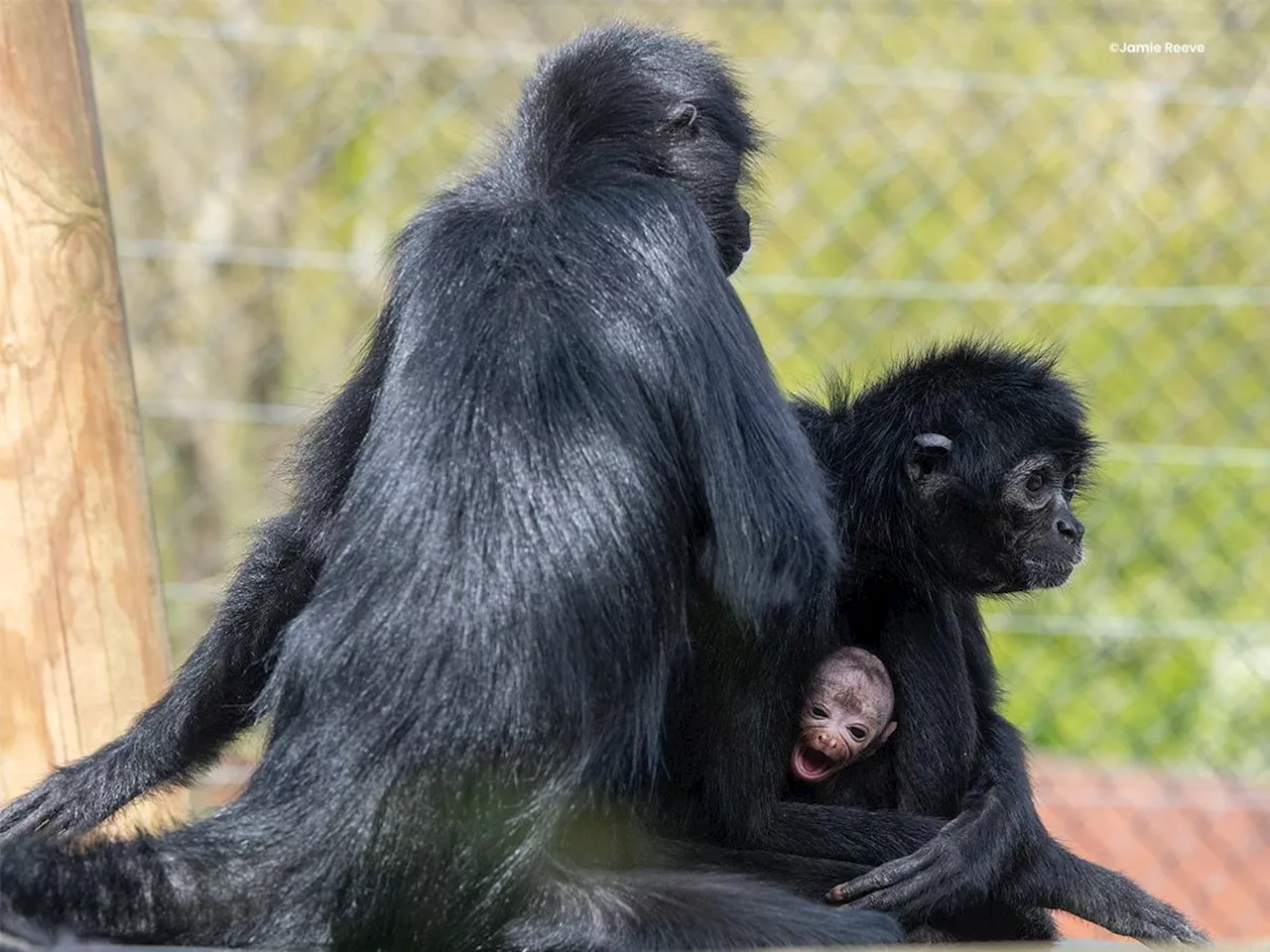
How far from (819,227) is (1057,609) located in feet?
9.11

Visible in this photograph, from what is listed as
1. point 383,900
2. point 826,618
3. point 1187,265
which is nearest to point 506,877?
point 383,900

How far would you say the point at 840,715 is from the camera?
14.2 ft

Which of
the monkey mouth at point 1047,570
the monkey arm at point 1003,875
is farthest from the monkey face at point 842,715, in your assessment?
the monkey mouth at point 1047,570

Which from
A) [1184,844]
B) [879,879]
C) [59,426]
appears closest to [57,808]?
[59,426]

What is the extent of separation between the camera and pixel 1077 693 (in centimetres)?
1013

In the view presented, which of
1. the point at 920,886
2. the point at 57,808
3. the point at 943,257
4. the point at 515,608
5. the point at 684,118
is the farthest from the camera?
the point at 943,257

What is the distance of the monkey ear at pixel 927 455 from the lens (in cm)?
460

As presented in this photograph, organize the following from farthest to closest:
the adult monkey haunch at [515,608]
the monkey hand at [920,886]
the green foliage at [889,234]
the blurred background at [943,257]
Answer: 1. the green foliage at [889,234]
2. the blurred background at [943,257]
3. the monkey hand at [920,886]
4. the adult monkey haunch at [515,608]

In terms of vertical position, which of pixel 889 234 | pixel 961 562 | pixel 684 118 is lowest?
pixel 961 562

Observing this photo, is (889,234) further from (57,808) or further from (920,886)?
(57,808)

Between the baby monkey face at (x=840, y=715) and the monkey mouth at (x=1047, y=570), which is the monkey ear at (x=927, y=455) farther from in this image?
the baby monkey face at (x=840, y=715)

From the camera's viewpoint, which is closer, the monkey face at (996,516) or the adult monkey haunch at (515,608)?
the adult monkey haunch at (515,608)

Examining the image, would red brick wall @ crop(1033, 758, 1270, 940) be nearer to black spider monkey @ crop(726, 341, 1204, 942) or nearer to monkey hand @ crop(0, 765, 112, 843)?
black spider monkey @ crop(726, 341, 1204, 942)

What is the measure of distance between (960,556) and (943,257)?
593 cm
